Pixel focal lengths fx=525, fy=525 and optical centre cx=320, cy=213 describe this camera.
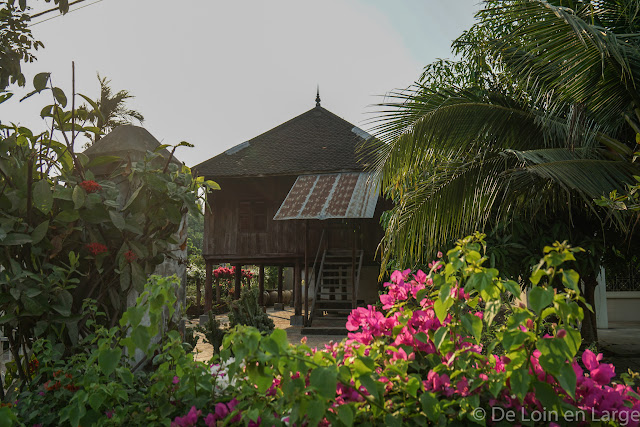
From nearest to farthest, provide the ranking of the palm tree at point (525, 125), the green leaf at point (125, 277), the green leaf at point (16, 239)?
the green leaf at point (16, 239), the green leaf at point (125, 277), the palm tree at point (525, 125)

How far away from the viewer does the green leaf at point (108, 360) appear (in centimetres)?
171

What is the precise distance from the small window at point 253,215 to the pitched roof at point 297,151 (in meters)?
1.38

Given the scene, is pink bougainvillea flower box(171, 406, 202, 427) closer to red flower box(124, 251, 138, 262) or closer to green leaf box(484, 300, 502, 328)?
green leaf box(484, 300, 502, 328)

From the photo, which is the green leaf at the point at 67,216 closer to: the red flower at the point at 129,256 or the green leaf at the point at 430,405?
the red flower at the point at 129,256

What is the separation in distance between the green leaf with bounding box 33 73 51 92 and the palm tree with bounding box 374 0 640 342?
12.6ft

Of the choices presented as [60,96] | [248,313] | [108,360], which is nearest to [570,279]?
[108,360]

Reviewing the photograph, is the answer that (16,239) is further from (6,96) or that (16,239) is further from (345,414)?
(345,414)

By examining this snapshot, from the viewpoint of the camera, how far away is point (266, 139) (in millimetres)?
17609

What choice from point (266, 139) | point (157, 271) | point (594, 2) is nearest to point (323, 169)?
point (266, 139)

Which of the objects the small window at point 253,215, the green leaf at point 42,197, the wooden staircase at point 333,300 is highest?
the small window at point 253,215

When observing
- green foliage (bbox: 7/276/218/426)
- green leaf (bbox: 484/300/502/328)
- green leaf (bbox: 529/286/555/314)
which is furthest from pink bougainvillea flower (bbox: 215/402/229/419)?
green leaf (bbox: 529/286/555/314)

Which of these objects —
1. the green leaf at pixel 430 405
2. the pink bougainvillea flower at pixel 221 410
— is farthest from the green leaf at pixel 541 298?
the pink bougainvillea flower at pixel 221 410

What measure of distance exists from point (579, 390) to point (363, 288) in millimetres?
15607

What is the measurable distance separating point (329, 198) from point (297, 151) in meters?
3.87
